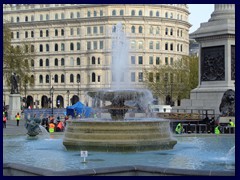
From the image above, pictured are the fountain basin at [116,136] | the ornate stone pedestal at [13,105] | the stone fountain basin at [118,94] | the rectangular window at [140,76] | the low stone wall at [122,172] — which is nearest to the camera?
the low stone wall at [122,172]

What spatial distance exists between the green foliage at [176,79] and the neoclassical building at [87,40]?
2299 centimetres

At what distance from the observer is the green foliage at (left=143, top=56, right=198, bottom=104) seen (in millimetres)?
73375

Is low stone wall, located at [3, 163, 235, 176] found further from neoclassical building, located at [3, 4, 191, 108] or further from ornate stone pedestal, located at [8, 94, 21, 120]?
neoclassical building, located at [3, 4, 191, 108]

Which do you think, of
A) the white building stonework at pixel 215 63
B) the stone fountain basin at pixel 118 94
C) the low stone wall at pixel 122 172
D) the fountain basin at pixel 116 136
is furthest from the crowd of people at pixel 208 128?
the low stone wall at pixel 122 172

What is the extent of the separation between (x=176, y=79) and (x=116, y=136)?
6254 centimetres

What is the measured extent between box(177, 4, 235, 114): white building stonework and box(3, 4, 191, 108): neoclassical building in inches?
2626

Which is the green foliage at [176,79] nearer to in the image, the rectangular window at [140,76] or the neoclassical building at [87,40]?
the rectangular window at [140,76]

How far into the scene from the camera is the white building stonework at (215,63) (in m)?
35.2

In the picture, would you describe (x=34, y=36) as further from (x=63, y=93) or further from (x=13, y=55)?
(x=13, y=55)

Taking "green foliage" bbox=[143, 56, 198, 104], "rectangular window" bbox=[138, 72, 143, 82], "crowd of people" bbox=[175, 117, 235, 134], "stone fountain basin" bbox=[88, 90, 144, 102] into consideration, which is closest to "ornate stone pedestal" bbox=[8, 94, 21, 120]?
"green foliage" bbox=[143, 56, 198, 104]

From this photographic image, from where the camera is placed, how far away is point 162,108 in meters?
62.3

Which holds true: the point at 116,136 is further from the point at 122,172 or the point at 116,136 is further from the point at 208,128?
the point at 208,128

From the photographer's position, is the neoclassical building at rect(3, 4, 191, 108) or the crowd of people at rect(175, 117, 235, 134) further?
the neoclassical building at rect(3, 4, 191, 108)
